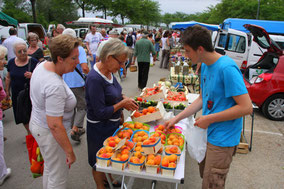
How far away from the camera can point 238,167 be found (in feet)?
11.4

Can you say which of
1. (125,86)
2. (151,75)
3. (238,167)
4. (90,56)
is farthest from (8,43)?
(238,167)

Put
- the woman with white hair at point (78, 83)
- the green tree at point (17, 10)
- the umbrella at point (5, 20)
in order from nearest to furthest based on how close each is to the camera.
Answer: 1. the woman with white hair at point (78, 83)
2. the umbrella at point (5, 20)
3. the green tree at point (17, 10)

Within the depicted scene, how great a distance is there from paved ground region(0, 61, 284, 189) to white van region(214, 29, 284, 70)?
15.3ft

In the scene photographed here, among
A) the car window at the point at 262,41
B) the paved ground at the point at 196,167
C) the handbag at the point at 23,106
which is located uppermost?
the car window at the point at 262,41

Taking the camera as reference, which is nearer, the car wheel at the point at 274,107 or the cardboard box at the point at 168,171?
the cardboard box at the point at 168,171

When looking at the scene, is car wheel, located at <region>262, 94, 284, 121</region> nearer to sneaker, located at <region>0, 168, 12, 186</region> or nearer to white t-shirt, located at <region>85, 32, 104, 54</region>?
sneaker, located at <region>0, 168, 12, 186</region>

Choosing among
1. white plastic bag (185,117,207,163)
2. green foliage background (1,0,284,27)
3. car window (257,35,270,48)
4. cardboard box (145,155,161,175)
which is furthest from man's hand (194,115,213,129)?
green foliage background (1,0,284,27)

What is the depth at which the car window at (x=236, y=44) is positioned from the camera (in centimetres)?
877

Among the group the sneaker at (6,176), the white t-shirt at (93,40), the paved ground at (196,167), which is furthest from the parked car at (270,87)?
the sneaker at (6,176)

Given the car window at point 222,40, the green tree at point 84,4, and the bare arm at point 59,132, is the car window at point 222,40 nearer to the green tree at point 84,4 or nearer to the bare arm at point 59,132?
the bare arm at point 59,132

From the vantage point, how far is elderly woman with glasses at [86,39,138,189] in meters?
2.05

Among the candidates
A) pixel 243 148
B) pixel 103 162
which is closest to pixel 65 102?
pixel 103 162

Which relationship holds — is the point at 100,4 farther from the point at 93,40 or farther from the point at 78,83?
the point at 78,83

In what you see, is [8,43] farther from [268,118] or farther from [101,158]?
[268,118]
